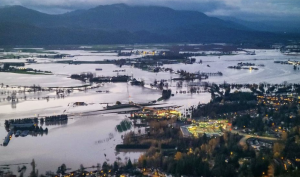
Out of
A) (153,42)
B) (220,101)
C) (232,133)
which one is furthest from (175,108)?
(153,42)

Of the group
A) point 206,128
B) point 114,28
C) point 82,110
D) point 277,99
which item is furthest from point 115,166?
point 114,28

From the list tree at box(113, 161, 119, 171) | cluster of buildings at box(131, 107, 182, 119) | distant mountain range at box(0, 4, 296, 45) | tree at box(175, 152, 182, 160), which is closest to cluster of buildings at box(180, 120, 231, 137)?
cluster of buildings at box(131, 107, 182, 119)

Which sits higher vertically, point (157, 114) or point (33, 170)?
point (157, 114)

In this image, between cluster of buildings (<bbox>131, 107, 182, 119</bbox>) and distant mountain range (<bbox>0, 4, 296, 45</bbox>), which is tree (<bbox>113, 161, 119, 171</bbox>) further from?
distant mountain range (<bbox>0, 4, 296, 45</bbox>)

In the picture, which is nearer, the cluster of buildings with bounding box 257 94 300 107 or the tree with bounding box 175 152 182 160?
the tree with bounding box 175 152 182 160

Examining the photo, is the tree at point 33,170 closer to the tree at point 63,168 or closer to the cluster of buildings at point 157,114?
the tree at point 63,168

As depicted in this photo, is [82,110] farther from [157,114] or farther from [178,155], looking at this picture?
[178,155]
